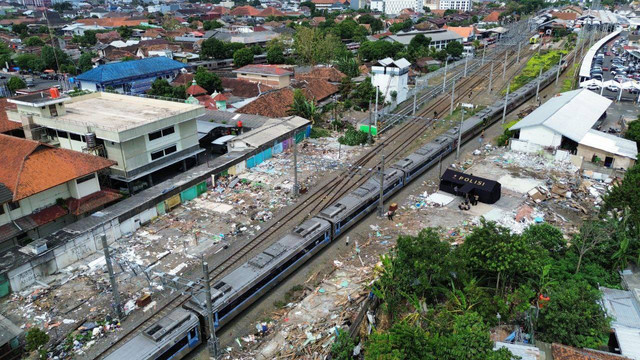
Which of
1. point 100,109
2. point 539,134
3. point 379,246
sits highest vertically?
point 100,109

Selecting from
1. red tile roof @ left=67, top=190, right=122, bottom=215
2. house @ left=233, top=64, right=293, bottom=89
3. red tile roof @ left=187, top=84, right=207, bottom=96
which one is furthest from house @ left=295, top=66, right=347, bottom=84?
red tile roof @ left=67, top=190, right=122, bottom=215

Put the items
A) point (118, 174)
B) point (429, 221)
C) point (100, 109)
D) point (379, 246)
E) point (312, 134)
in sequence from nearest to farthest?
1. point (379, 246)
2. point (429, 221)
3. point (118, 174)
4. point (100, 109)
5. point (312, 134)

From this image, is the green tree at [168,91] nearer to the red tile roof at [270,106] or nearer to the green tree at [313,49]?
the red tile roof at [270,106]

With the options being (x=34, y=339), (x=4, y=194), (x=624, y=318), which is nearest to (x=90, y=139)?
(x=4, y=194)

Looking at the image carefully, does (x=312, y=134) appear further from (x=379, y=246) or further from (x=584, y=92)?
(x=584, y=92)

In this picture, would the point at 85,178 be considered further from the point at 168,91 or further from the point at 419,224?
the point at 168,91

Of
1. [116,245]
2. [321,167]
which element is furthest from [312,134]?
[116,245]
